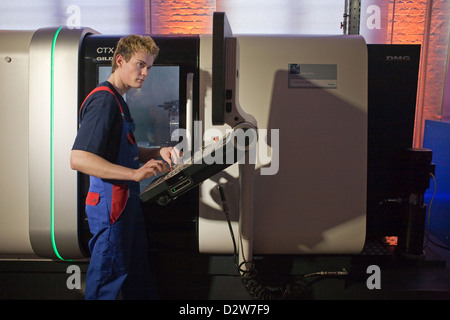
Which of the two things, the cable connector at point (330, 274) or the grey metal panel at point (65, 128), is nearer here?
the grey metal panel at point (65, 128)

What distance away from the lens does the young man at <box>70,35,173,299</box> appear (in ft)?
4.80

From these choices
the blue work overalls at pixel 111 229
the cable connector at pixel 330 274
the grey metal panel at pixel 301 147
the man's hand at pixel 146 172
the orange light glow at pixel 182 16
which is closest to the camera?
the man's hand at pixel 146 172

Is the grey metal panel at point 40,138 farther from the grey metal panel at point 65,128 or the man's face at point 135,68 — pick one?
the man's face at point 135,68

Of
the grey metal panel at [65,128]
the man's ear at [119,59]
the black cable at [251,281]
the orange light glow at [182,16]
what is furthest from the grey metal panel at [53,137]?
the orange light glow at [182,16]

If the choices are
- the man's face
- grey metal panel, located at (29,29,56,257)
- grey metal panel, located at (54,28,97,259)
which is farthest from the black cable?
grey metal panel, located at (29,29,56,257)

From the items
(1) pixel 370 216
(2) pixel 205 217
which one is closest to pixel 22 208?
(2) pixel 205 217

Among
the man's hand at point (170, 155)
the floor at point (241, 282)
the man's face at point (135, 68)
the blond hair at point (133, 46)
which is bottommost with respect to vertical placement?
the floor at point (241, 282)

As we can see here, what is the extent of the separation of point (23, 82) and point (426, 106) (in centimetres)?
337

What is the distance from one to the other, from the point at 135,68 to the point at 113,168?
0.45m

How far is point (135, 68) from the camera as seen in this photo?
1.60 m

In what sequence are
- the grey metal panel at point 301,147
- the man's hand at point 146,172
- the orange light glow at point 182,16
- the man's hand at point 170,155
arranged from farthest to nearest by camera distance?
the orange light glow at point 182,16, the grey metal panel at point 301,147, the man's hand at point 170,155, the man's hand at point 146,172

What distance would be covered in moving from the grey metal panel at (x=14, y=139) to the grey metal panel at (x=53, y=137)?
8 cm

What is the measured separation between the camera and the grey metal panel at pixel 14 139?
196 centimetres
